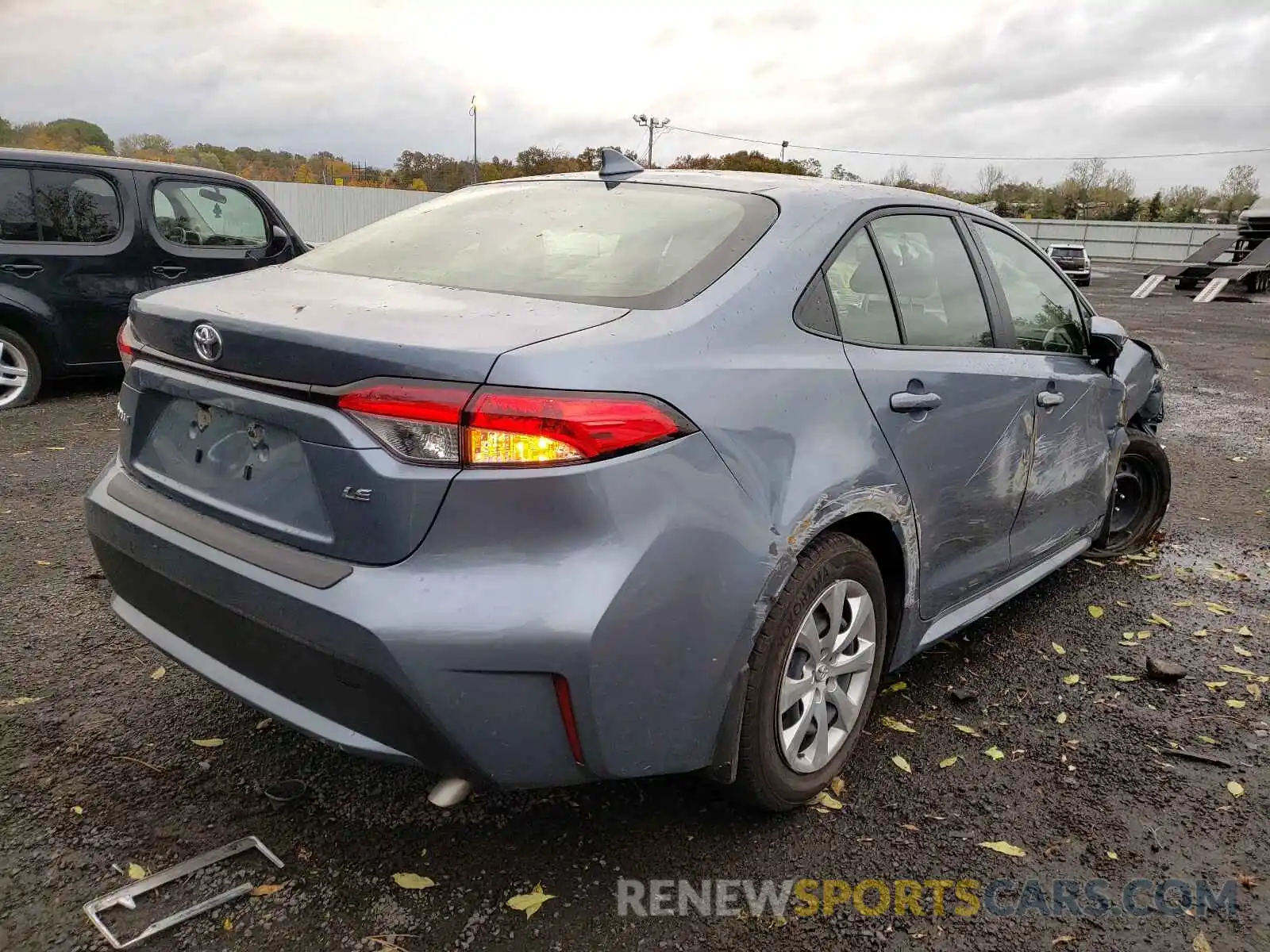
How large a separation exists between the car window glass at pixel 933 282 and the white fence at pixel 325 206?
28.3 meters

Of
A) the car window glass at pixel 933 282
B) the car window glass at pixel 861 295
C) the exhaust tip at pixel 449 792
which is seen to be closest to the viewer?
the exhaust tip at pixel 449 792

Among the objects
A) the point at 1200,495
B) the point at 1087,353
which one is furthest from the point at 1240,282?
the point at 1087,353

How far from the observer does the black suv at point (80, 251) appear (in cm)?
652

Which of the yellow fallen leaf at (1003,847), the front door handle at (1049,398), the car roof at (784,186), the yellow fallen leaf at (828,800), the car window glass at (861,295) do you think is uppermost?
the car roof at (784,186)

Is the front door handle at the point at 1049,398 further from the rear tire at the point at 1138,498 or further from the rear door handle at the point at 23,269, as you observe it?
the rear door handle at the point at 23,269

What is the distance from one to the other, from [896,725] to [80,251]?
659 centimetres

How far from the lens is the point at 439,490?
1.79 meters

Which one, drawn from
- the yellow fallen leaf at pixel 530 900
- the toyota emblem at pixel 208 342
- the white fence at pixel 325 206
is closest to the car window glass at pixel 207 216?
the toyota emblem at pixel 208 342

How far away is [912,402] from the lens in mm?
2574

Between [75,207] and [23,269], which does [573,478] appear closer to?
[23,269]

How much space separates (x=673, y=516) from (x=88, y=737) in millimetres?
1977

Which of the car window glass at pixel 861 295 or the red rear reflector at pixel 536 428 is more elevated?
the car window glass at pixel 861 295

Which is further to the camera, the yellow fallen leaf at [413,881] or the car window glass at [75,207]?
the car window glass at [75,207]

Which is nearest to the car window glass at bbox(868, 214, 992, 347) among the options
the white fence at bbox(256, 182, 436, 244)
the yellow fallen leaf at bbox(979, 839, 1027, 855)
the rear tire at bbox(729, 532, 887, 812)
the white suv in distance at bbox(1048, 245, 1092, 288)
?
the rear tire at bbox(729, 532, 887, 812)
